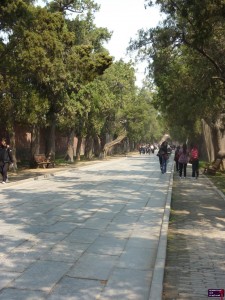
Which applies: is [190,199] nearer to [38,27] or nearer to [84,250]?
[84,250]

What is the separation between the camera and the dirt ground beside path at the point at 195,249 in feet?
16.2

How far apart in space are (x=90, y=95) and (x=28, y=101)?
36.0 ft

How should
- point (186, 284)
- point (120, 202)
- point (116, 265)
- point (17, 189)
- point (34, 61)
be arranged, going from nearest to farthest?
point (186, 284)
point (116, 265)
point (120, 202)
point (17, 189)
point (34, 61)

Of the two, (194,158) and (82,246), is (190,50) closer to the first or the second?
(194,158)

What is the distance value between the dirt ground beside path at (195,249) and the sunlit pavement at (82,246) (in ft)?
0.69

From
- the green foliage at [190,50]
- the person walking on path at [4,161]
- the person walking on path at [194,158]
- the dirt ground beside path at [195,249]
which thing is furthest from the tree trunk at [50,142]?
the dirt ground beside path at [195,249]

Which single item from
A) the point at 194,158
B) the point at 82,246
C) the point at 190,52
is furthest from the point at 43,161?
the point at 82,246

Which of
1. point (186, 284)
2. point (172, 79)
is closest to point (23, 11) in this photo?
point (172, 79)

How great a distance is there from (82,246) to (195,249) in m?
1.85

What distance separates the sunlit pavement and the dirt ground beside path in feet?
0.69

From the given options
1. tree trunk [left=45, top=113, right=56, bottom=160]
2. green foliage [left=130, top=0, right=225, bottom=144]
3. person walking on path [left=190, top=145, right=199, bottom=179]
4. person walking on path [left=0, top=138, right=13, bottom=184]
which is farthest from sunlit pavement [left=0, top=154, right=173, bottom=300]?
tree trunk [left=45, top=113, right=56, bottom=160]

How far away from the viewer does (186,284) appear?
5.03 meters

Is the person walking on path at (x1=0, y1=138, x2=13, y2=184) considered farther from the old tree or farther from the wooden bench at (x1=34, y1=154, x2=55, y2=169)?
the wooden bench at (x1=34, y1=154, x2=55, y2=169)

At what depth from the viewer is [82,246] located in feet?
21.9
